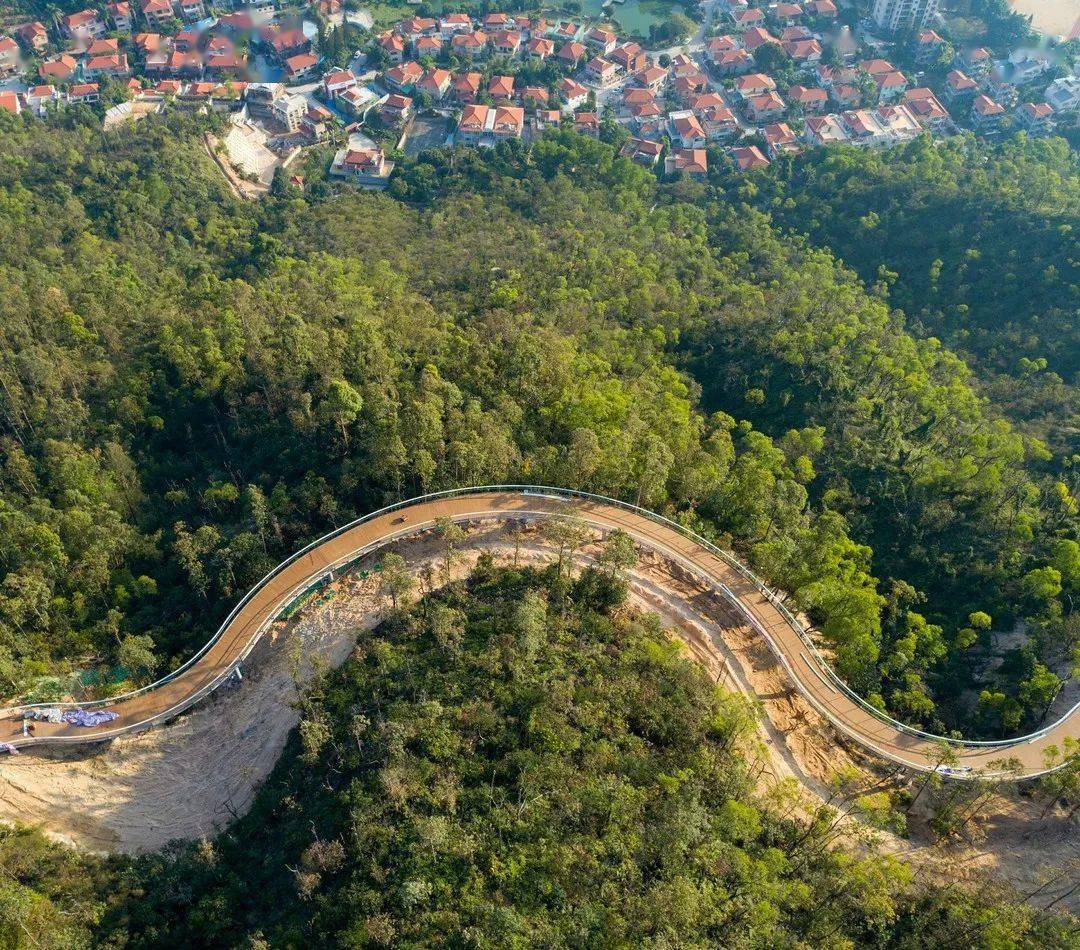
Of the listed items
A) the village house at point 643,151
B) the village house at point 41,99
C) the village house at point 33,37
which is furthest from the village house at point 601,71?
the village house at point 33,37

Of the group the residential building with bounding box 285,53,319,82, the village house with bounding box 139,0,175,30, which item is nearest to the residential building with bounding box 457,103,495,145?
the residential building with bounding box 285,53,319,82

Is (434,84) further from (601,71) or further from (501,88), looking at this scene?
(601,71)

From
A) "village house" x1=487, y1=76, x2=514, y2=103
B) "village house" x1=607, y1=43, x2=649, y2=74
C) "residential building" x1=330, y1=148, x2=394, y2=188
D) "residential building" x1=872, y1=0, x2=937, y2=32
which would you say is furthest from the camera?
"residential building" x1=872, y1=0, x2=937, y2=32

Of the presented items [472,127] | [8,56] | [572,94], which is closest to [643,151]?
[572,94]

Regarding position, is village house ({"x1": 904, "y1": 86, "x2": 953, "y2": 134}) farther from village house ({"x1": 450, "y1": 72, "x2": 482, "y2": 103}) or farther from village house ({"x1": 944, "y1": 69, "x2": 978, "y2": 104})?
village house ({"x1": 450, "y1": 72, "x2": 482, "y2": 103})

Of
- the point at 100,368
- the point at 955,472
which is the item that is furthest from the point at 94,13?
the point at 955,472

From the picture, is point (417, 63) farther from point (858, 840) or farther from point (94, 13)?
point (858, 840)
